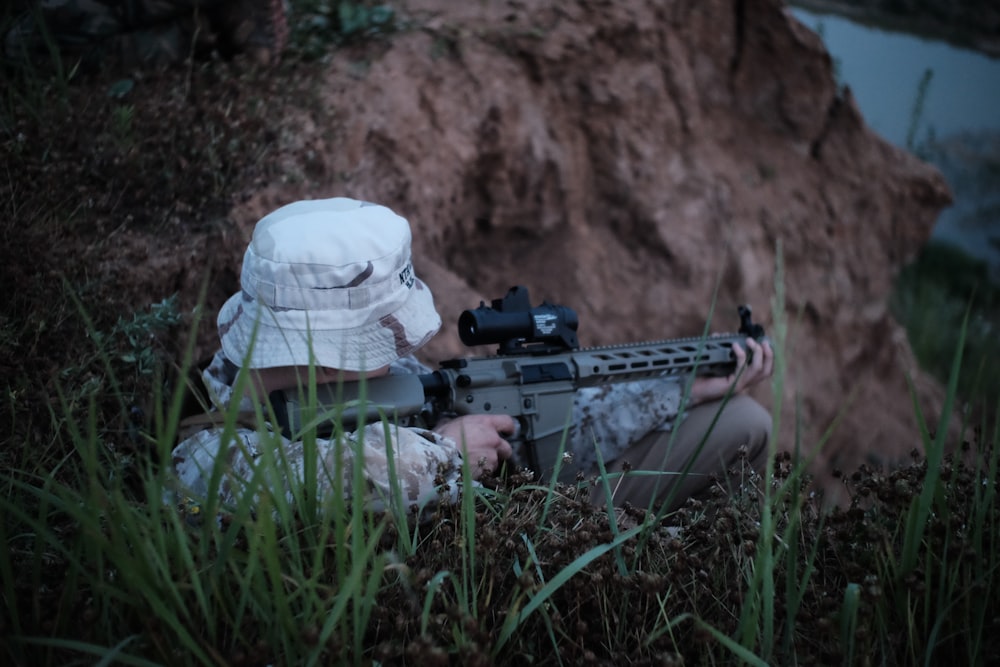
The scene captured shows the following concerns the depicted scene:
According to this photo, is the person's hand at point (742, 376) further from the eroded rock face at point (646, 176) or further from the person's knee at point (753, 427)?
the eroded rock face at point (646, 176)

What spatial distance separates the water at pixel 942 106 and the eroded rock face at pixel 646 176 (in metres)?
1.05

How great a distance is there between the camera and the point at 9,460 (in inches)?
96.0

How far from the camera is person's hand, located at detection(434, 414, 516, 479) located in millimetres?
2502

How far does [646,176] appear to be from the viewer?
508 centimetres

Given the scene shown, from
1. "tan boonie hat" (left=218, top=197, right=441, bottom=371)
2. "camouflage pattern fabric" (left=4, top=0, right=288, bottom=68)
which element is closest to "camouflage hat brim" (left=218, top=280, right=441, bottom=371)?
"tan boonie hat" (left=218, top=197, right=441, bottom=371)

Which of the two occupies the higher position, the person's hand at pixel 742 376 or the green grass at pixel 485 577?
the green grass at pixel 485 577

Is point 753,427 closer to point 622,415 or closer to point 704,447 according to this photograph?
point 704,447

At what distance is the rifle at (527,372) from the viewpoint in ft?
8.66

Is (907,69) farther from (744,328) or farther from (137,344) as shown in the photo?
(137,344)

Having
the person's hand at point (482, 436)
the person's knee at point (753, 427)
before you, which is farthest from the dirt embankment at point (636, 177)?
the person's knee at point (753, 427)

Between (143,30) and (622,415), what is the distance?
271 cm

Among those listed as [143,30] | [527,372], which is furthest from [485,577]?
[143,30]

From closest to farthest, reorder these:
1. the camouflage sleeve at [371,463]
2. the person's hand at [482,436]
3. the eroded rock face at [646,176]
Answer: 1. the camouflage sleeve at [371,463]
2. the person's hand at [482,436]
3. the eroded rock face at [646,176]

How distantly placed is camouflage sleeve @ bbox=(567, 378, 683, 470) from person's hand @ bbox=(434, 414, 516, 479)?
1.97ft
